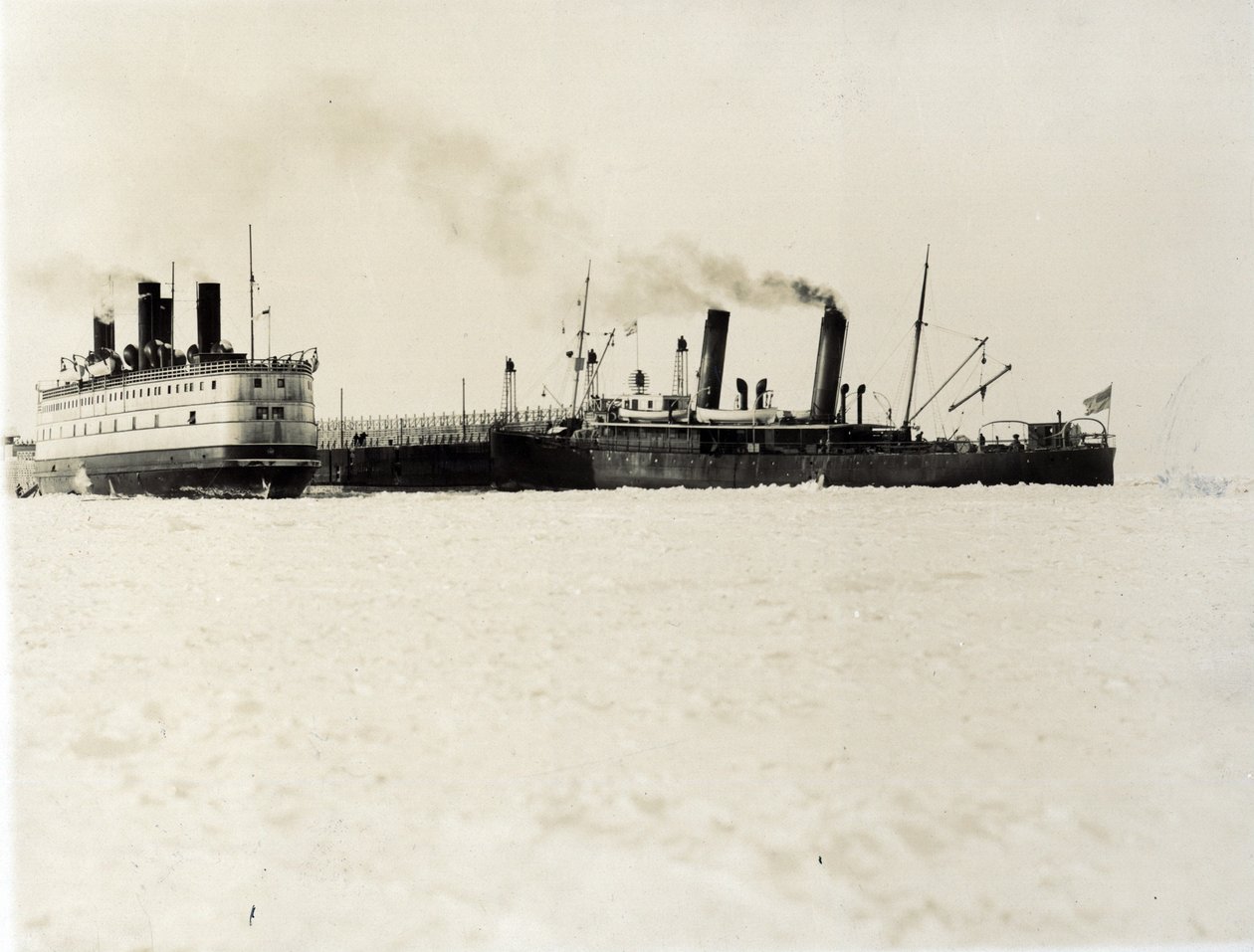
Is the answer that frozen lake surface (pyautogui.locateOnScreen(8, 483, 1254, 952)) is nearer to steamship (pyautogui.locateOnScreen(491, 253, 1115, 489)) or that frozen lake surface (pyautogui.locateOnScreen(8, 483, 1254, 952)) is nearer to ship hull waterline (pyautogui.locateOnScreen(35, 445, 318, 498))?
ship hull waterline (pyautogui.locateOnScreen(35, 445, 318, 498))

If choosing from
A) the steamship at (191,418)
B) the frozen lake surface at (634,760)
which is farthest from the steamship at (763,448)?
the frozen lake surface at (634,760)

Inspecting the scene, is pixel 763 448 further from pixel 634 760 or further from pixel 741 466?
pixel 634 760

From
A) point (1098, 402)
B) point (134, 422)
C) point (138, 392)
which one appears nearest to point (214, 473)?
point (134, 422)

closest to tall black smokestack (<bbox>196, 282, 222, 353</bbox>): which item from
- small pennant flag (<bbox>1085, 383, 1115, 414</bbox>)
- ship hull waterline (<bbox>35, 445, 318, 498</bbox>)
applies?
ship hull waterline (<bbox>35, 445, 318, 498</bbox>)

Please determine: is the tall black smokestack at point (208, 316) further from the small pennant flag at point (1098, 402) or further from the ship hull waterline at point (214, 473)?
the small pennant flag at point (1098, 402)

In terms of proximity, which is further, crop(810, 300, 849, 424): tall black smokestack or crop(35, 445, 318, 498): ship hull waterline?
crop(810, 300, 849, 424): tall black smokestack
